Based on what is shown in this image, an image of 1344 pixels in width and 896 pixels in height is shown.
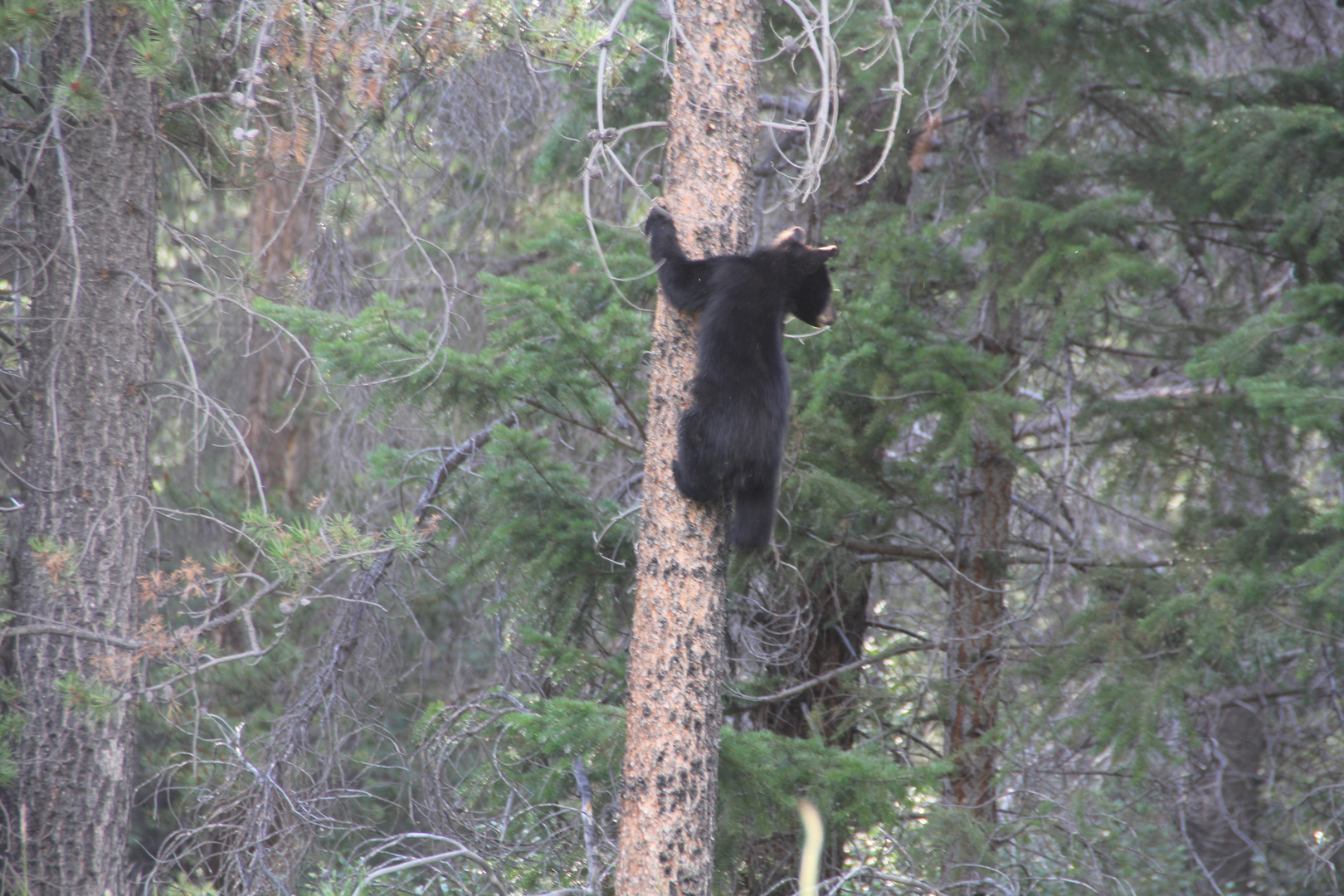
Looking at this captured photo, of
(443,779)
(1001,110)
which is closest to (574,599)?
(443,779)

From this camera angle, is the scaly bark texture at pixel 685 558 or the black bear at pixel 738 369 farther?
the black bear at pixel 738 369

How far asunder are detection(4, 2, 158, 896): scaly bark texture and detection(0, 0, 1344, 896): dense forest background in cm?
3

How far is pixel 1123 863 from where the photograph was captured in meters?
5.39

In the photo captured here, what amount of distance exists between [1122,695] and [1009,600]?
5.45m

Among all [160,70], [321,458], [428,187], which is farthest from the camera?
[321,458]

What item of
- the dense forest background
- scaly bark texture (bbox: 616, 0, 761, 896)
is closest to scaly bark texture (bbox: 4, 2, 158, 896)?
the dense forest background

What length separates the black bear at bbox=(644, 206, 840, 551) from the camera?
3.49m

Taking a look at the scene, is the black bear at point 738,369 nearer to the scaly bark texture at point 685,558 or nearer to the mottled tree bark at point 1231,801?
the scaly bark texture at point 685,558

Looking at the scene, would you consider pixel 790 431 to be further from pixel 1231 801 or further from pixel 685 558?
pixel 1231 801

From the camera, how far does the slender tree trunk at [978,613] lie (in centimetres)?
559

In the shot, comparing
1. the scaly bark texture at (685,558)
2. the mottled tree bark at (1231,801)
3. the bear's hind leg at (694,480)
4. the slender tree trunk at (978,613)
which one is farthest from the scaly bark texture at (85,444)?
the mottled tree bark at (1231,801)

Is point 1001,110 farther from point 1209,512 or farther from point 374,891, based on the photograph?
point 374,891

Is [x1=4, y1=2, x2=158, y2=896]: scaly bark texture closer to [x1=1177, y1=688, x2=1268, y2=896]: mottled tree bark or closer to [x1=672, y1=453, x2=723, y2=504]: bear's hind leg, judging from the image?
[x1=672, y1=453, x2=723, y2=504]: bear's hind leg

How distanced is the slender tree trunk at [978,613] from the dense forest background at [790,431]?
37 mm
